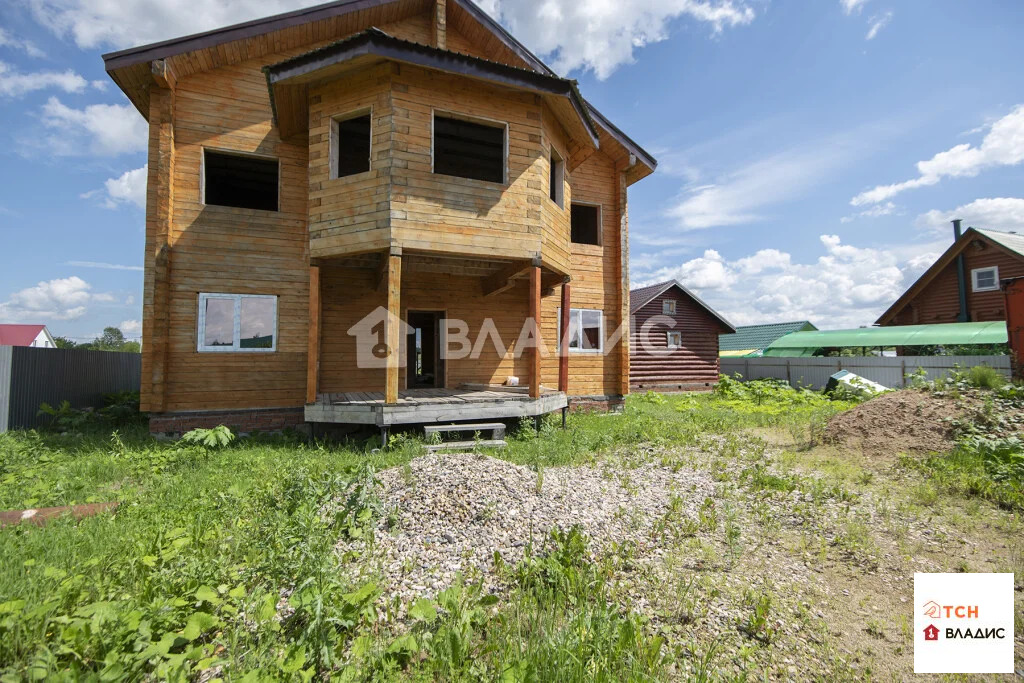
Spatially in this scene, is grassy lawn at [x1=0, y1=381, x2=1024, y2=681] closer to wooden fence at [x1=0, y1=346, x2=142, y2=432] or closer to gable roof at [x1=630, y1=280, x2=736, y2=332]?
wooden fence at [x1=0, y1=346, x2=142, y2=432]

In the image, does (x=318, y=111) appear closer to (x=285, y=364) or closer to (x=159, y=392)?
(x=285, y=364)

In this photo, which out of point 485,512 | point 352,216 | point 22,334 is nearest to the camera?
point 485,512

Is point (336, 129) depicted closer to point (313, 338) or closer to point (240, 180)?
point (313, 338)

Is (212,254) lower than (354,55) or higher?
lower

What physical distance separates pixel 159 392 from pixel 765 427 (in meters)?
13.6

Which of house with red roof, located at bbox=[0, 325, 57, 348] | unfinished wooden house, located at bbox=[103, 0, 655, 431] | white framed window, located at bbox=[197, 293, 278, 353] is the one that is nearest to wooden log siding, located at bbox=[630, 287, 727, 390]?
unfinished wooden house, located at bbox=[103, 0, 655, 431]

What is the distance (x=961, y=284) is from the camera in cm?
2122

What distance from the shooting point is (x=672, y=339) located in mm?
20281

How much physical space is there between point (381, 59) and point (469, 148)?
3.64 meters

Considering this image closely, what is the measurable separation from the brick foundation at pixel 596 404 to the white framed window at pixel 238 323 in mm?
7708

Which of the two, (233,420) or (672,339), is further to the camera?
(672,339)

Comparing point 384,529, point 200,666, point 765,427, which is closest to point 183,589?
point 200,666

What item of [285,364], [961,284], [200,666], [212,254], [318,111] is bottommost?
[200,666]

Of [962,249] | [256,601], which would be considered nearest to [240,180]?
[256,601]
